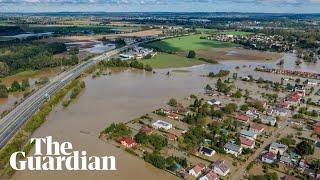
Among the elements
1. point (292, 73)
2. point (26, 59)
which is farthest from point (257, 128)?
point (26, 59)

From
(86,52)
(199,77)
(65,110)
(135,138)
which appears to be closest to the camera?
(135,138)

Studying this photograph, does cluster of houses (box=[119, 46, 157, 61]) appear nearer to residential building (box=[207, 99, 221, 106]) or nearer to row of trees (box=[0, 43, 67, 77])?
row of trees (box=[0, 43, 67, 77])

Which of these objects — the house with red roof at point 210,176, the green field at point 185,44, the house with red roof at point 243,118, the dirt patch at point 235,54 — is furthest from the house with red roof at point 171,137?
the green field at point 185,44

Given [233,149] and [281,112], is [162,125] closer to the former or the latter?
[233,149]

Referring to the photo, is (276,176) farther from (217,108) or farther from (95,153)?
(217,108)

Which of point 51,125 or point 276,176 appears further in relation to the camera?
point 51,125

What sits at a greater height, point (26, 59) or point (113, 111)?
point (26, 59)

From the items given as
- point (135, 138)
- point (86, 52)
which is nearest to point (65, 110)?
Result: point (135, 138)

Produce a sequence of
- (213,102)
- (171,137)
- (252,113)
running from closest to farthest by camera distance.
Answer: (171,137) → (252,113) → (213,102)

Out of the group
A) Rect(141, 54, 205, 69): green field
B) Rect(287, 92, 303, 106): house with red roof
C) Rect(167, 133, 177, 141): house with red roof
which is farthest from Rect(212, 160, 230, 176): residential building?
Rect(141, 54, 205, 69): green field
